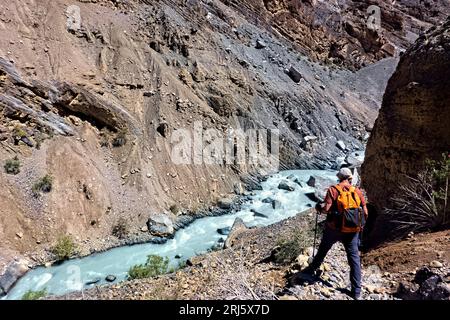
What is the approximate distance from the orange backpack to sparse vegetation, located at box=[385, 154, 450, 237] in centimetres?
201

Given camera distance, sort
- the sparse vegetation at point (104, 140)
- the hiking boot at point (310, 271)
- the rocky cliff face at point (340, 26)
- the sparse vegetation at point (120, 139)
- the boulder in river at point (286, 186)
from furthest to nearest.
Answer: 1. the rocky cliff face at point (340, 26)
2. the boulder in river at point (286, 186)
3. the sparse vegetation at point (120, 139)
4. the sparse vegetation at point (104, 140)
5. the hiking boot at point (310, 271)

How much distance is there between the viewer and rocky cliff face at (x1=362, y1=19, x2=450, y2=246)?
6.86 metres

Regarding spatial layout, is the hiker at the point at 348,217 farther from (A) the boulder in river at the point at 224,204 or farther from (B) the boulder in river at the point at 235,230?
(A) the boulder in river at the point at 224,204

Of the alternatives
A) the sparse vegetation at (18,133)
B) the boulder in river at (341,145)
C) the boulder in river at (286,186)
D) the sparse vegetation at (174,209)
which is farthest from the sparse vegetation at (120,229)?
the boulder in river at (341,145)

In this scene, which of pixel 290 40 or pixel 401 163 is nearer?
pixel 401 163

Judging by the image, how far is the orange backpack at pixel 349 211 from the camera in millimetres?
4512

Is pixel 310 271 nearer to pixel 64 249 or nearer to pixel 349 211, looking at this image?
pixel 349 211

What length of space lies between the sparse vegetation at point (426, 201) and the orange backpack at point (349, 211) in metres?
2.01

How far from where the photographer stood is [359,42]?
3981 cm

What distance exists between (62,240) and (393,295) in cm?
960

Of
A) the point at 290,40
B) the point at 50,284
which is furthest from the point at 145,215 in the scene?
the point at 290,40

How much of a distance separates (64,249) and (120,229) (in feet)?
6.43

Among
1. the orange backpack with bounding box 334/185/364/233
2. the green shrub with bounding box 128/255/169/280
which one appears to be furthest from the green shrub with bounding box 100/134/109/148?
the orange backpack with bounding box 334/185/364/233
